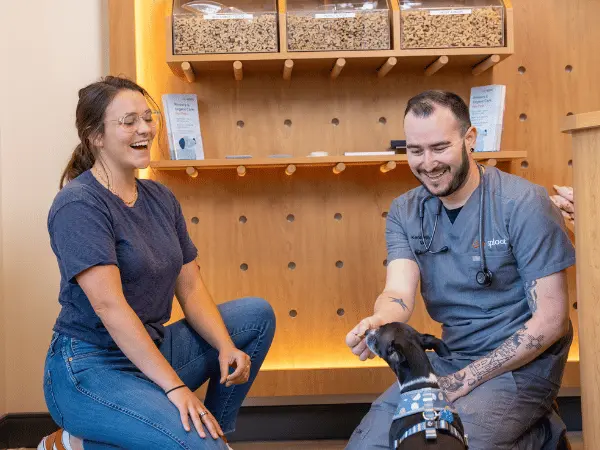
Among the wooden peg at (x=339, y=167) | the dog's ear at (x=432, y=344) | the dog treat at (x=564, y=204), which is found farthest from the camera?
the wooden peg at (x=339, y=167)

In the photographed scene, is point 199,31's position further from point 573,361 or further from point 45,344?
point 573,361

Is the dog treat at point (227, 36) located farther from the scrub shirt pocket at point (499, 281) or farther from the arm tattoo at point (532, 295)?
the arm tattoo at point (532, 295)

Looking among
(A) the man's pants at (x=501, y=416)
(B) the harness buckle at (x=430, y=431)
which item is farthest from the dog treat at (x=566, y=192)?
(B) the harness buckle at (x=430, y=431)

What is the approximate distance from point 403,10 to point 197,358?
1496mm

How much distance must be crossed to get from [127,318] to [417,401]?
2.61 ft

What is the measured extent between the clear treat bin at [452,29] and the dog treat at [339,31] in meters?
0.09

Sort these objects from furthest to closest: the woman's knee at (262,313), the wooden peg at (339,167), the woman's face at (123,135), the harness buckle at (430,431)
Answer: the wooden peg at (339,167) → the woman's knee at (262,313) → the woman's face at (123,135) → the harness buckle at (430,431)

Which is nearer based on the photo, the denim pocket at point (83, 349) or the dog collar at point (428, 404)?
the dog collar at point (428, 404)

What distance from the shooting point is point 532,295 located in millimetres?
2074

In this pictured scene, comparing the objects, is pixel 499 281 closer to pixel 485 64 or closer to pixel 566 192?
pixel 566 192

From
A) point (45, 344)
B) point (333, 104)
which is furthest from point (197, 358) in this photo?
point (333, 104)

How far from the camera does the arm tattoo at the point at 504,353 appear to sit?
2035 mm

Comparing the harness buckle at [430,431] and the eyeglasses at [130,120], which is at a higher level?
the eyeglasses at [130,120]

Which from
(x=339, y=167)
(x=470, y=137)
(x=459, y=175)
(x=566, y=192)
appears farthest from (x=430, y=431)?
(x=566, y=192)
